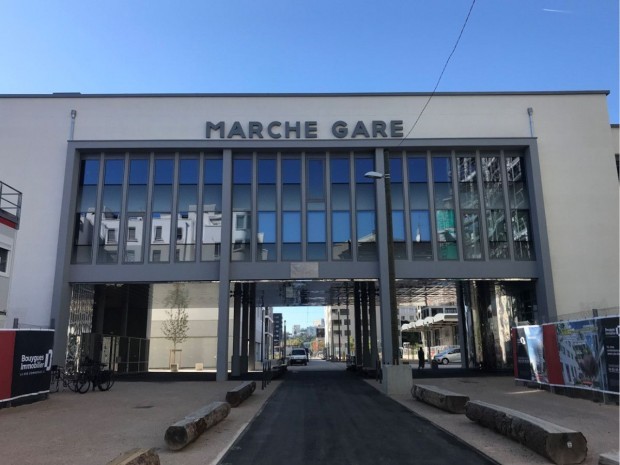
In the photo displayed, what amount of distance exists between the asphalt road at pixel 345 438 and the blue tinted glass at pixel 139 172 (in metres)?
16.4

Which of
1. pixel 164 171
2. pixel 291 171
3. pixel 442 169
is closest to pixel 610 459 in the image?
pixel 442 169

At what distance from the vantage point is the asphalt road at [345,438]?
25.8 ft

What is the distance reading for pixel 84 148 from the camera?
87.8ft

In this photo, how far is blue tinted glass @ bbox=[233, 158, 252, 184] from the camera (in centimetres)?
2709

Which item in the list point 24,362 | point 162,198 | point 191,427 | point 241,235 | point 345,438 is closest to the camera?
point 191,427

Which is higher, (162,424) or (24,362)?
(24,362)

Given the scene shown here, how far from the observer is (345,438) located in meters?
9.59

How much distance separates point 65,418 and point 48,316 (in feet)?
46.9

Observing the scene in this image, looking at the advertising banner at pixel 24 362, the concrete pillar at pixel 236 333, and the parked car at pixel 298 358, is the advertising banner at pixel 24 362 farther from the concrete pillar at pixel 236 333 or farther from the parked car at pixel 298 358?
the parked car at pixel 298 358

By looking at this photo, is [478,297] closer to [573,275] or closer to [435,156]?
[573,275]

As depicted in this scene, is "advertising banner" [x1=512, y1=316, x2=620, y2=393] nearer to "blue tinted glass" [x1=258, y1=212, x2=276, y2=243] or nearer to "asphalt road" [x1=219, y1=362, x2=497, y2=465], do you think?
"asphalt road" [x1=219, y1=362, x2=497, y2=465]

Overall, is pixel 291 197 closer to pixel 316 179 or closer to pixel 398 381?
pixel 316 179

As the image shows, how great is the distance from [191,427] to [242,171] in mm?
19549

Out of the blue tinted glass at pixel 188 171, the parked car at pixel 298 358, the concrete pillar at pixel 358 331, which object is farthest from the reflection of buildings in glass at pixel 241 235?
the parked car at pixel 298 358
